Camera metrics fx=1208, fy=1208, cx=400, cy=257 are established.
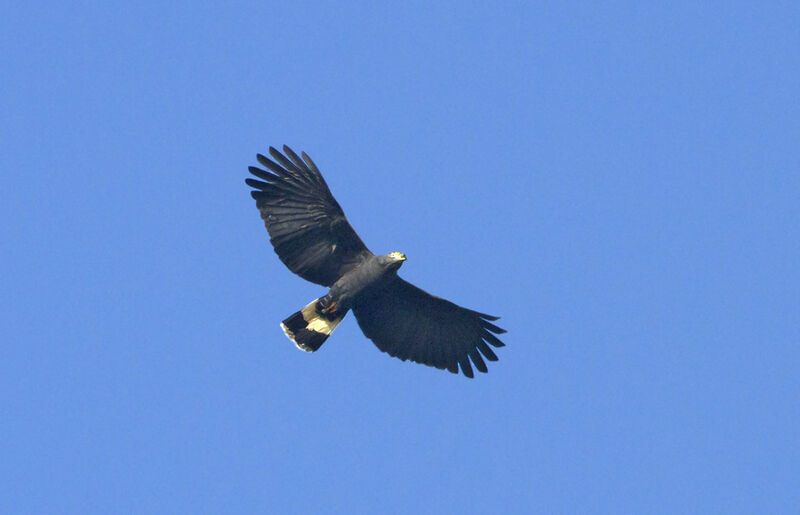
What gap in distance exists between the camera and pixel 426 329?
2608 cm

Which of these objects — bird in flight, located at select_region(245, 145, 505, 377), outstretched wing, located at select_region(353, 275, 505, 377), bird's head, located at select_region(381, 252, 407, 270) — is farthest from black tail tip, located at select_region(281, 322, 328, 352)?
bird's head, located at select_region(381, 252, 407, 270)

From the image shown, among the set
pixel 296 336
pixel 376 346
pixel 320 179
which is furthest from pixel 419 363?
pixel 320 179

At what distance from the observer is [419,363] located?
26.2 m

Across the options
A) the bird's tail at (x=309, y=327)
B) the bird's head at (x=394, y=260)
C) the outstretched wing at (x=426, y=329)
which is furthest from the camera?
the outstretched wing at (x=426, y=329)

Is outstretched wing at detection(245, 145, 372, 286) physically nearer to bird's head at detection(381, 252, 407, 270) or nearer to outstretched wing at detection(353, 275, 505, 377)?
bird's head at detection(381, 252, 407, 270)

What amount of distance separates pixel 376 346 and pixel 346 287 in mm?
1751

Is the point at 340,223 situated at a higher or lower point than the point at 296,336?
higher

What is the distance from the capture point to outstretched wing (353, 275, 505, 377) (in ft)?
84.2

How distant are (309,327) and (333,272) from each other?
126 cm

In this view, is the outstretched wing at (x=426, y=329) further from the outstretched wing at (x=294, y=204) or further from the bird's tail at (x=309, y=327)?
the outstretched wing at (x=294, y=204)

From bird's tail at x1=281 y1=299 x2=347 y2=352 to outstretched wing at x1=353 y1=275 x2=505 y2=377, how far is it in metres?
0.75

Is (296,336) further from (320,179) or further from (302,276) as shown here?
(320,179)

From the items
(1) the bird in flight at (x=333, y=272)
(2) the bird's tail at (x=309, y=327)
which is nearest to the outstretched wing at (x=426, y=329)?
(1) the bird in flight at (x=333, y=272)

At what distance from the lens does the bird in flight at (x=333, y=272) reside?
81.8 ft
